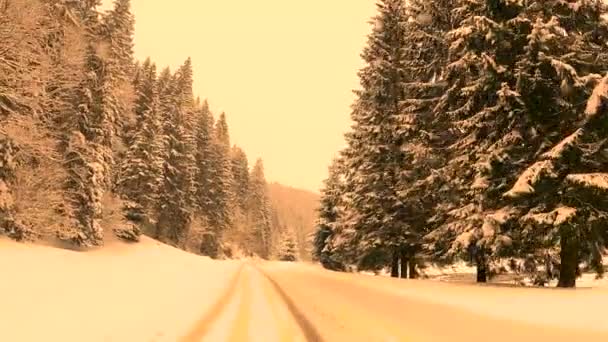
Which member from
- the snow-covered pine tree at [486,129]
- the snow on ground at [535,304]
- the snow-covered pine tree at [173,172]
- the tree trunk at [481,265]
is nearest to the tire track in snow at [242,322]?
the snow on ground at [535,304]

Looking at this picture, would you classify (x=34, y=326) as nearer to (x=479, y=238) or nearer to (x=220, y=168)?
(x=479, y=238)

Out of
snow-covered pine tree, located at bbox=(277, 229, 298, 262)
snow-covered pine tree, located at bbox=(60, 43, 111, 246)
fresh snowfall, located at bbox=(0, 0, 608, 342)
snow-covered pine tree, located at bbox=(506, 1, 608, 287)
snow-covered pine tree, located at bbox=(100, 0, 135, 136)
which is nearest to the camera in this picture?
fresh snowfall, located at bbox=(0, 0, 608, 342)

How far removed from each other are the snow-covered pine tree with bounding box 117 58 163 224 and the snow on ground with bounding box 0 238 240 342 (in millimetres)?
29773

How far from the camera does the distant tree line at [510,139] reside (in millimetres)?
14938

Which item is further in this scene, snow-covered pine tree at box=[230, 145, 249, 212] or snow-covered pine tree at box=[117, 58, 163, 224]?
snow-covered pine tree at box=[230, 145, 249, 212]

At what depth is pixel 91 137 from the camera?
3494 cm

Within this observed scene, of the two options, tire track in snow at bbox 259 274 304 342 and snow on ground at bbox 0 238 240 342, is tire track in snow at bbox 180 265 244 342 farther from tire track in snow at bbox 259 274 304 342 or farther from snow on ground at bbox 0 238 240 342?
tire track in snow at bbox 259 274 304 342

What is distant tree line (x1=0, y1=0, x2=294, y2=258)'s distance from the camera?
76.5ft

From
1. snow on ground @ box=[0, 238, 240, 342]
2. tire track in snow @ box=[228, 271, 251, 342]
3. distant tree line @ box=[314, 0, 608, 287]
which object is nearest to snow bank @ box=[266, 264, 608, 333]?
distant tree line @ box=[314, 0, 608, 287]

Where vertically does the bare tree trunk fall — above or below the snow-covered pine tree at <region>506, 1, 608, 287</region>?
below

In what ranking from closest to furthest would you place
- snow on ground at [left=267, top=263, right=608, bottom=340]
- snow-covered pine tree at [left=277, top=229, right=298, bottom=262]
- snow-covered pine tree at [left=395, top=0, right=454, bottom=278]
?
1. snow on ground at [left=267, top=263, right=608, bottom=340]
2. snow-covered pine tree at [left=395, top=0, right=454, bottom=278]
3. snow-covered pine tree at [left=277, top=229, right=298, bottom=262]

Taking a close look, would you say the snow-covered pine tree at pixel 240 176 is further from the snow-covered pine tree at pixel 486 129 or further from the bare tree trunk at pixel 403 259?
the snow-covered pine tree at pixel 486 129

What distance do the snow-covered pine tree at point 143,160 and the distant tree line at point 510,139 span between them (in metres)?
31.5

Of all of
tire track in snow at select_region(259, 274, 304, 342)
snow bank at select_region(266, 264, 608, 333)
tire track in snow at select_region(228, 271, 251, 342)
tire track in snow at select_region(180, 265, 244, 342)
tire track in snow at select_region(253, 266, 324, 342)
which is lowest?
tire track in snow at select_region(180, 265, 244, 342)
